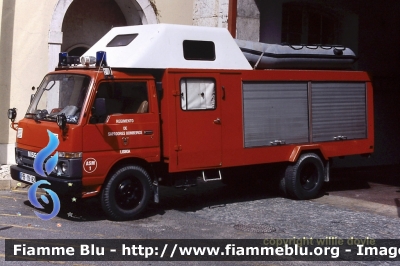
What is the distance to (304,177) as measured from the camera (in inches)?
466

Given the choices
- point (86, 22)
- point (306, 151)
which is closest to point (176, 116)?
point (306, 151)

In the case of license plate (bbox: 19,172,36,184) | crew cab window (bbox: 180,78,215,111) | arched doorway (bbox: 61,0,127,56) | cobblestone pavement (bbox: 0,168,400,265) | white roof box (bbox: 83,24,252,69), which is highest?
arched doorway (bbox: 61,0,127,56)

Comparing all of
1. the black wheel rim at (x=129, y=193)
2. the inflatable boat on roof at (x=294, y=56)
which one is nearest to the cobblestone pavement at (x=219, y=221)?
the black wheel rim at (x=129, y=193)

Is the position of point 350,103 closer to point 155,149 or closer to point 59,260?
point 155,149

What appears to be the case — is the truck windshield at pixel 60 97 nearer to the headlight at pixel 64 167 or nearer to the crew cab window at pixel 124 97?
the crew cab window at pixel 124 97

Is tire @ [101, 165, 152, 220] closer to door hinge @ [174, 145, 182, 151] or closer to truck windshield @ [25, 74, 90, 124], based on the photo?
door hinge @ [174, 145, 182, 151]

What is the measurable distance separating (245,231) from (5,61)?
670cm

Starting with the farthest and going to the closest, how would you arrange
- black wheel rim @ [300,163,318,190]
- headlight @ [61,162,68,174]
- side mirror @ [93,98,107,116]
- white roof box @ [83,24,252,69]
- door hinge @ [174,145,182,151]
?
black wheel rim @ [300,163,318,190]
door hinge @ [174,145,182,151]
white roof box @ [83,24,252,69]
side mirror @ [93,98,107,116]
headlight @ [61,162,68,174]

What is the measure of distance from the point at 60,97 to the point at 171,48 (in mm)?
1865

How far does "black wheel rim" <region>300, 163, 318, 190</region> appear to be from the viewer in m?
11.8

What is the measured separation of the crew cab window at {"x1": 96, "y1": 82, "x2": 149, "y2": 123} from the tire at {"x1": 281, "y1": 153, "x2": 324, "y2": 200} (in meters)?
3.21

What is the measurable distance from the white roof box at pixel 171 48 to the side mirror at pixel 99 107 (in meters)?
0.72

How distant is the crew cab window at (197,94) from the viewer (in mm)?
9984

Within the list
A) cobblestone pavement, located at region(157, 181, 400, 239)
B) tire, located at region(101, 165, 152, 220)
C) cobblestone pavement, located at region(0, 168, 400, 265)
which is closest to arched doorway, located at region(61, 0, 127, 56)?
cobblestone pavement, located at region(0, 168, 400, 265)
